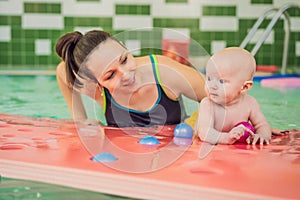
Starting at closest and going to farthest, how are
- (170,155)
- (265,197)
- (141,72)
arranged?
(265,197) → (170,155) → (141,72)

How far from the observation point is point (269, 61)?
17.4 ft

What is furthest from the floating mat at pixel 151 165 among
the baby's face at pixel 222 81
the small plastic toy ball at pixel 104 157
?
the baby's face at pixel 222 81

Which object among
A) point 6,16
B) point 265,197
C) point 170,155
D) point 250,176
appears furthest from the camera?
point 6,16

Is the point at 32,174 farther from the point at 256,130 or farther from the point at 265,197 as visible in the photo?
the point at 256,130

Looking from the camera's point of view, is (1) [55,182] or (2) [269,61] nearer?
(1) [55,182]

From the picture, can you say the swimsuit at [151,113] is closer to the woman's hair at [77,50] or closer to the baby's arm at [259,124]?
the woman's hair at [77,50]

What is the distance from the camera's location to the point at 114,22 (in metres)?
5.18

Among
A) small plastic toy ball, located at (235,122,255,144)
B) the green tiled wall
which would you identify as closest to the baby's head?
small plastic toy ball, located at (235,122,255,144)

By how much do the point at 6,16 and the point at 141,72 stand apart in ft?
11.3

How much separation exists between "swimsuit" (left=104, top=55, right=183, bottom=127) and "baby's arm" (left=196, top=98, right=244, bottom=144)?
1.31ft

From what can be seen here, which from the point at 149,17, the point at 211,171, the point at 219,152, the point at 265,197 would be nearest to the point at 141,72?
the point at 219,152

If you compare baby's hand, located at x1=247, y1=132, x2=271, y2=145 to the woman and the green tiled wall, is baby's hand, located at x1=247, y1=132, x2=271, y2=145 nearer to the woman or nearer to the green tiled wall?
the woman

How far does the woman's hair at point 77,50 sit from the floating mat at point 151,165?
0.24 m

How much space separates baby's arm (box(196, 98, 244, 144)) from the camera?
1.69 meters
